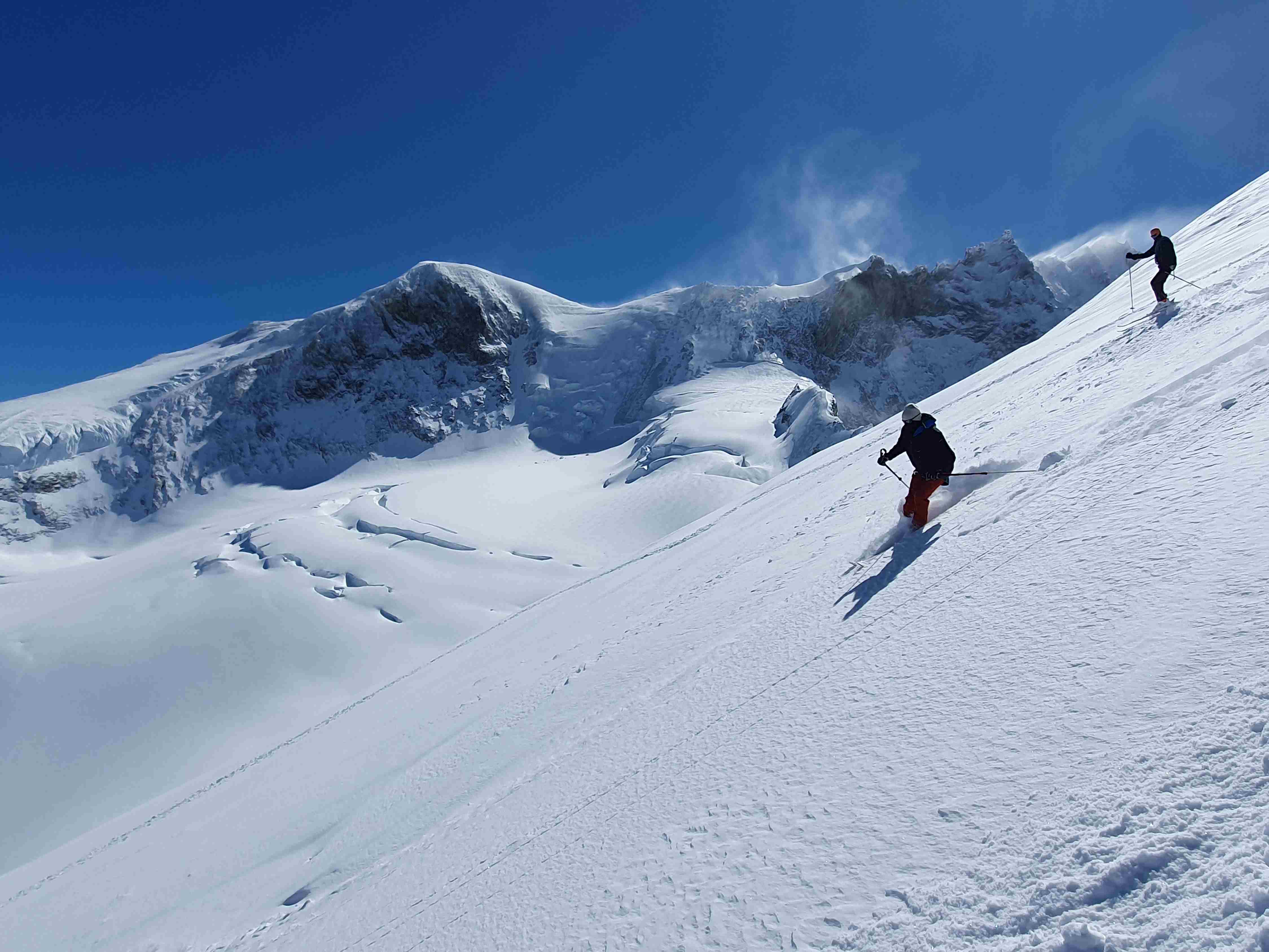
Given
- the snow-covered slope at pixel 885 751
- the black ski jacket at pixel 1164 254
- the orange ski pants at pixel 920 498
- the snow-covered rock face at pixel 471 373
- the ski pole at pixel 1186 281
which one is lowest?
the snow-covered slope at pixel 885 751

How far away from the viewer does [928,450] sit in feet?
18.1

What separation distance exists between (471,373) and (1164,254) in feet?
251

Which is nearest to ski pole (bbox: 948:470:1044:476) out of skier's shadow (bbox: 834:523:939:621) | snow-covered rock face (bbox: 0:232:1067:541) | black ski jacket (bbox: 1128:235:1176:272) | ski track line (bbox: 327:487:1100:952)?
skier's shadow (bbox: 834:523:939:621)

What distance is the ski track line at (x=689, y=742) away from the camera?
3.27 m

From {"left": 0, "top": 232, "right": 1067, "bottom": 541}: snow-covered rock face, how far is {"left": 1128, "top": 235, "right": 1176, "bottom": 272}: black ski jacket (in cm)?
5437

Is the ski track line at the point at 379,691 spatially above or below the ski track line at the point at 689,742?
above

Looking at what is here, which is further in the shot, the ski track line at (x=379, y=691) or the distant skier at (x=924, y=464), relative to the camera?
the ski track line at (x=379, y=691)

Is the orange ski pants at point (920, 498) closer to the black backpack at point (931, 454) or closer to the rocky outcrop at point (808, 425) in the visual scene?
the black backpack at point (931, 454)

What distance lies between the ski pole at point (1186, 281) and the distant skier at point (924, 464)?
5.06 m

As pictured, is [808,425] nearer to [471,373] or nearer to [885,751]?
→ [885,751]

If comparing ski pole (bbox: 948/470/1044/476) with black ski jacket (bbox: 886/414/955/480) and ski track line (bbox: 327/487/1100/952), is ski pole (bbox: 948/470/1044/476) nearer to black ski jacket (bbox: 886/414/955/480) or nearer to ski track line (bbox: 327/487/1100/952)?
black ski jacket (bbox: 886/414/955/480)

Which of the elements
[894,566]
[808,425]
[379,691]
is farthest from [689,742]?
[808,425]


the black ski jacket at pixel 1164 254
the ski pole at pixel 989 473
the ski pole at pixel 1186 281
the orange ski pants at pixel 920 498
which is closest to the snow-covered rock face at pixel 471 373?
the ski pole at pixel 1186 281

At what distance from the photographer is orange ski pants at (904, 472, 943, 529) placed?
5.38 metres
